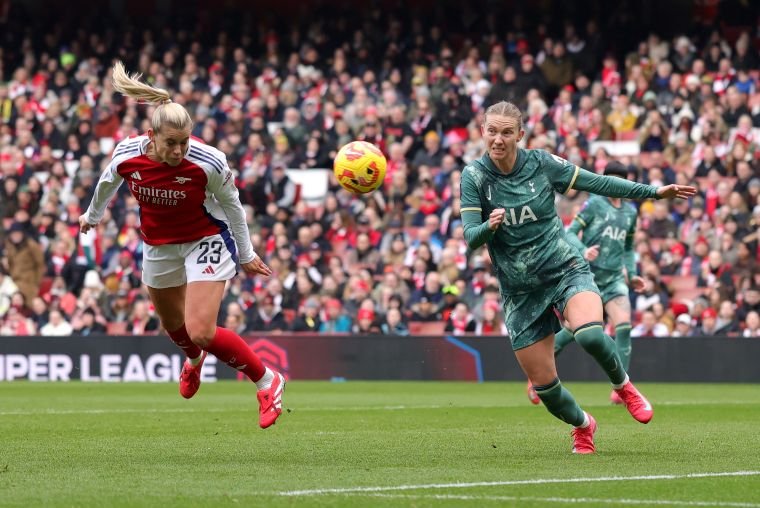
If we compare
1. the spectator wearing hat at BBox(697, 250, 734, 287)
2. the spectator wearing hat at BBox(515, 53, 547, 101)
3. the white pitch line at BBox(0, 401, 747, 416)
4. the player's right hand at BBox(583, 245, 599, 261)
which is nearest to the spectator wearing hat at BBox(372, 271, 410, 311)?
the spectator wearing hat at BBox(697, 250, 734, 287)

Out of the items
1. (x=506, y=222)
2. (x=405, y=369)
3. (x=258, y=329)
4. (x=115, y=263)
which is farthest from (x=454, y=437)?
(x=115, y=263)

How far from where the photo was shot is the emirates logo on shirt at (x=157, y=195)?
31.6ft

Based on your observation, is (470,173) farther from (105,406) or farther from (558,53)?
(558,53)

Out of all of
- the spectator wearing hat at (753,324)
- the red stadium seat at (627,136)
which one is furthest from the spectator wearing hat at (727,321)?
the red stadium seat at (627,136)

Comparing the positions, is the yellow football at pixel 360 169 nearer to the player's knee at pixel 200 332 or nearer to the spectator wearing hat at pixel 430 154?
the player's knee at pixel 200 332

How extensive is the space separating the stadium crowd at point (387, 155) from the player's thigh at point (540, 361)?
37.9ft

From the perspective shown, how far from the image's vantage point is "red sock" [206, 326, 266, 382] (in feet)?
33.0

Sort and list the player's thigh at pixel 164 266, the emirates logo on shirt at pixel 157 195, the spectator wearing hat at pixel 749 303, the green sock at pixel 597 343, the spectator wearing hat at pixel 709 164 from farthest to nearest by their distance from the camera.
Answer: the spectator wearing hat at pixel 709 164, the spectator wearing hat at pixel 749 303, the player's thigh at pixel 164 266, the emirates logo on shirt at pixel 157 195, the green sock at pixel 597 343

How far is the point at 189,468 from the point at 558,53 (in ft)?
61.8

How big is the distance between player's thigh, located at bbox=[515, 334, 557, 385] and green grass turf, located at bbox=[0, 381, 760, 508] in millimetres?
501

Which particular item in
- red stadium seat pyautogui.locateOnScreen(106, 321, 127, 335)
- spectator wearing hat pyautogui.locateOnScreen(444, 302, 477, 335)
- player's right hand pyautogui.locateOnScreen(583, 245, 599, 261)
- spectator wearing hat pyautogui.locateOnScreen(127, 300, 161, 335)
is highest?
player's right hand pyautogui.locateOnScreen(583, 245, 599, 261)

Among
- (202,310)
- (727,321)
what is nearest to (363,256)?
(727,321)

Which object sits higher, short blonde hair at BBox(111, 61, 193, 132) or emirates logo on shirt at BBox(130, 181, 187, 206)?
short blonde hair at BBox(111, 61, 193, 132)

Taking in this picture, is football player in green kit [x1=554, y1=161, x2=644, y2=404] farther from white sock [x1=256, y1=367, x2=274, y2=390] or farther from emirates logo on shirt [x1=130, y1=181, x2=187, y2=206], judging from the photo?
emirates logo on shirt [x1=130, y1=181, x2=187, y2=206]
